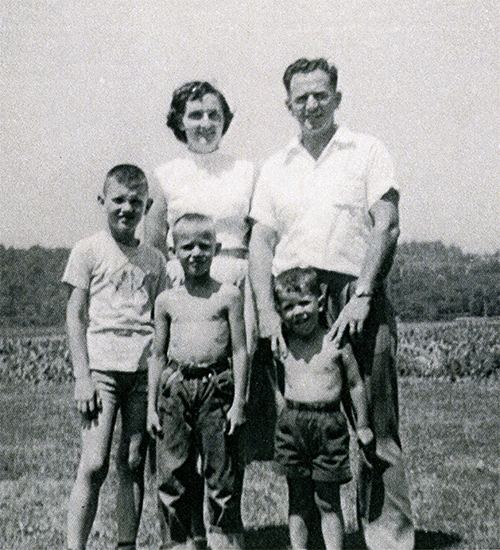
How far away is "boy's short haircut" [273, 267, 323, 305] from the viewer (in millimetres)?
3961

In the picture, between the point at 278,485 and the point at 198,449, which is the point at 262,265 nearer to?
the point at 198,449

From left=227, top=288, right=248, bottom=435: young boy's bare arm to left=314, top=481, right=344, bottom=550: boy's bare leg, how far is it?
Answer: 549 millimetres

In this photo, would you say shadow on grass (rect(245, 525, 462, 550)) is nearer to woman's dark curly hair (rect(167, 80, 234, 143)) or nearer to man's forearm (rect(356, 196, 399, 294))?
man's forearm (rect(356, 196, 399, 294))

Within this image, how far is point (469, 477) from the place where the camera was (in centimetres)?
720

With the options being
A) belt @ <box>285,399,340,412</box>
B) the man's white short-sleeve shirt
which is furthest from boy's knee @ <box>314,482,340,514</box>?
the man's white short-sleeve shirt

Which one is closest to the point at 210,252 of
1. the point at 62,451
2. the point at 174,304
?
the point at 174,304

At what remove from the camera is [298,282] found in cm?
396

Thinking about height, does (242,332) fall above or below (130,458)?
Result: above

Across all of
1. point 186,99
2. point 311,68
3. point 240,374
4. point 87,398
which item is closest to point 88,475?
point 87,398

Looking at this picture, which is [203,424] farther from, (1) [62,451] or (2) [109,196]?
(1) [62,451]

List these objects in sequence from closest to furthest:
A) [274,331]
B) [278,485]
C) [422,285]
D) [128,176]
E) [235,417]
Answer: [235,417], [274,331], [128,176], [278,485], [422,285]

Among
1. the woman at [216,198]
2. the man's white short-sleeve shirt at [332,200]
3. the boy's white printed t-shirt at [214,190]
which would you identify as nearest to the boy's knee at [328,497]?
the woman at [216,198]

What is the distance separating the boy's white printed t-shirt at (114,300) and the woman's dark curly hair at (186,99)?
75cm

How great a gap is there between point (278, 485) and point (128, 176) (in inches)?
145
